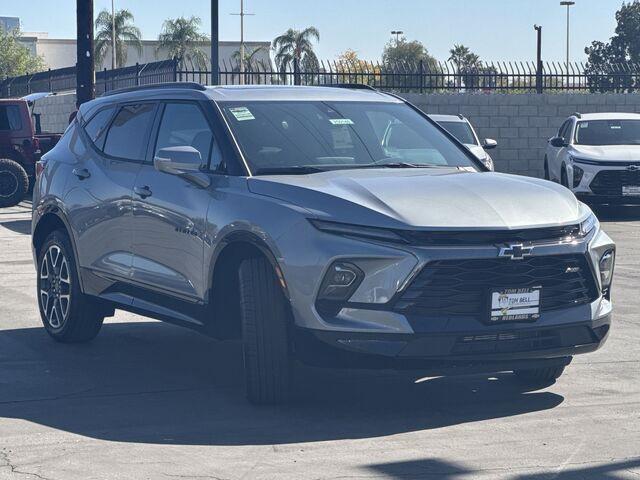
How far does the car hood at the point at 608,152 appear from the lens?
822 inches

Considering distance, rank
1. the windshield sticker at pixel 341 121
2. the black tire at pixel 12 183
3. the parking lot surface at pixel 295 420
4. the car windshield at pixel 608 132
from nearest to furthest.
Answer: the parking lot surface at pixel 295 420 < the windshield sticker at pixel 341 121 < the car windshield at pixel 608 132 < the black tire at pixel 12 183

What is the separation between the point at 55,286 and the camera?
30.6ft

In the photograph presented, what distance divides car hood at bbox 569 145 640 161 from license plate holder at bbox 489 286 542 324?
14.7 meters

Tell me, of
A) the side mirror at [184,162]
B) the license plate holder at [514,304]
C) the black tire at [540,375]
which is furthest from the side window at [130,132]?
the license plate holder at [514,304]

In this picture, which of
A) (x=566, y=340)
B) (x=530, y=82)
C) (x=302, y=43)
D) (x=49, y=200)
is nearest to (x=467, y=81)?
(x=530, y=82)

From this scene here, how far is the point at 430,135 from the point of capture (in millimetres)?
8328

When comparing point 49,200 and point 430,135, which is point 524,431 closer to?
point 430,135

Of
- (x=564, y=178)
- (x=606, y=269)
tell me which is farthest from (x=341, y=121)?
(x=564, y=178)

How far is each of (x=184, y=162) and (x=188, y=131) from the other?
56 centimetres

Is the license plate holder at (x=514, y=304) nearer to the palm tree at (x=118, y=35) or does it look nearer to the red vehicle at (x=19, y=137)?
the red vehicle at (x=19, y=137)

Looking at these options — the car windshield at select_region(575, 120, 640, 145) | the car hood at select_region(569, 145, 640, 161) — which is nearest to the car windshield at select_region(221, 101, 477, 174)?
the car hood at select_region(569, 145, 640, 161)

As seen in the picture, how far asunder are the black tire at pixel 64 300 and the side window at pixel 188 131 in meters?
1.29

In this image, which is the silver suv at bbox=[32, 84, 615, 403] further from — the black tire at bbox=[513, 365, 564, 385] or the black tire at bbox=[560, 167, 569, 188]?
the black tire at bbox=[560, 167, 569, 188]

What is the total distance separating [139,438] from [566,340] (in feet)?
7.20
